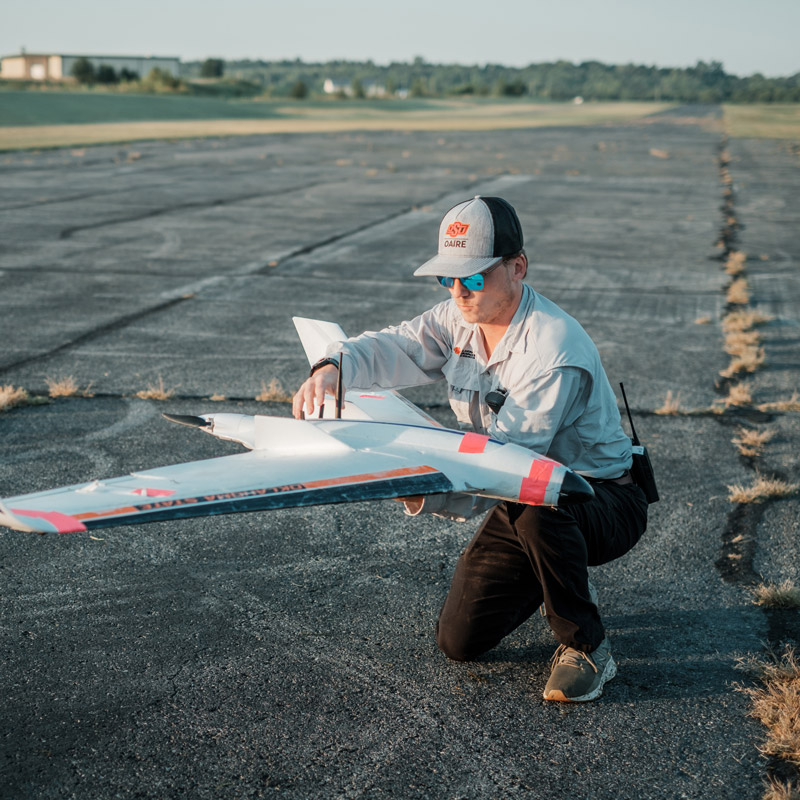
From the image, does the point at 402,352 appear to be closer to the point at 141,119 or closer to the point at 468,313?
the point at 468,313

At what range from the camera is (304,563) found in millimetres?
5062

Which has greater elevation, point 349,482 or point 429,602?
point 349,482

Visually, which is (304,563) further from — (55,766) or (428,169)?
(428,169)

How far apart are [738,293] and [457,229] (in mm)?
10116

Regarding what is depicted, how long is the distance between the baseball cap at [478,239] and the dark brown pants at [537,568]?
106cm

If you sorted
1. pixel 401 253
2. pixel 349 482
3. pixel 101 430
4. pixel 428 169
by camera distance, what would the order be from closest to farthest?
pixel 349 482 → pixel 101 430 → pixel 401 253 → pixel 428 169

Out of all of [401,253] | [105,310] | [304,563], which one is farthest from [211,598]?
[401,253]

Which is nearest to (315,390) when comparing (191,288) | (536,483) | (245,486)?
(245,486)

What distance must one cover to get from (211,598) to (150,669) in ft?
2.19

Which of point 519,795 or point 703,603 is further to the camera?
point 703,603

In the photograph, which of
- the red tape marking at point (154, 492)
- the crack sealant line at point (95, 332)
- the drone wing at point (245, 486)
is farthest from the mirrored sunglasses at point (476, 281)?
the crack sealant line at point (95, 332)

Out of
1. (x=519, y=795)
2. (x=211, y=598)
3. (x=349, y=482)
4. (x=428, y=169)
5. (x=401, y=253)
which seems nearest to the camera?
(x=519, y=795)

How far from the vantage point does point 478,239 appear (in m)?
3.93

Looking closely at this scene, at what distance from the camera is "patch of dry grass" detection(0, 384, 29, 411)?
24.5 feet
